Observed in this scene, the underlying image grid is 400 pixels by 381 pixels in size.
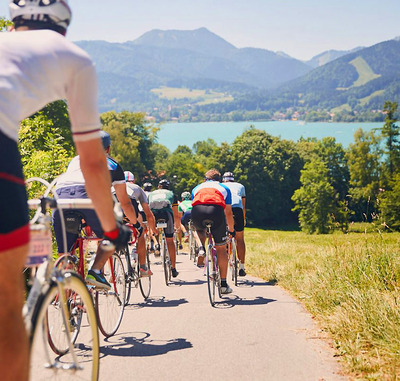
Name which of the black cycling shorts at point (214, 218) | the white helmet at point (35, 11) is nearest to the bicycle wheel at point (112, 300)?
the black cycling shorts at point (214, 218)

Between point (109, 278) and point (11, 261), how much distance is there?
420cm

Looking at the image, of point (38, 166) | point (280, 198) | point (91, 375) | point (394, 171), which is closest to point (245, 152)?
point (280, 198)

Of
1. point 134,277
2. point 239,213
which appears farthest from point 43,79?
point 239,213

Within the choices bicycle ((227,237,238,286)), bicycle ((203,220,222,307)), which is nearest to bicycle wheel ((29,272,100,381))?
bicycle ((203,220,222,307))

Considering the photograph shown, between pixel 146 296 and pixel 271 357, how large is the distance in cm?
375

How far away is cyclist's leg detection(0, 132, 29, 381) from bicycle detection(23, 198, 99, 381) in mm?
194

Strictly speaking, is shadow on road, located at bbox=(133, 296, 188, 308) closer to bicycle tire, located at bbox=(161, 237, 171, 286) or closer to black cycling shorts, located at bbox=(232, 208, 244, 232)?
bicycle tire, located at bbox=(161, 237, 171, 286)

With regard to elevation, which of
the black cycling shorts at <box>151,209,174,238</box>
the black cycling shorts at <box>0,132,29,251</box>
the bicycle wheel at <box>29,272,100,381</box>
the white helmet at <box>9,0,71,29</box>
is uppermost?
the white helmet at <box>9,0,71,29</box>

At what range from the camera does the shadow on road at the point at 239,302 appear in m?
7.85

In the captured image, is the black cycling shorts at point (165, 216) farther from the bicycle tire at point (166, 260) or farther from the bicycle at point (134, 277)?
the bicycle at point (134, 277)

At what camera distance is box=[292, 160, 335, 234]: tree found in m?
72.6

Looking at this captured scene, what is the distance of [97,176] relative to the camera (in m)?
2.47

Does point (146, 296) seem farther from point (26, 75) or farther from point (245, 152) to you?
point (245, 152)

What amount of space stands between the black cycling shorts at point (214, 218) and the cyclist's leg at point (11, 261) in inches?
245
